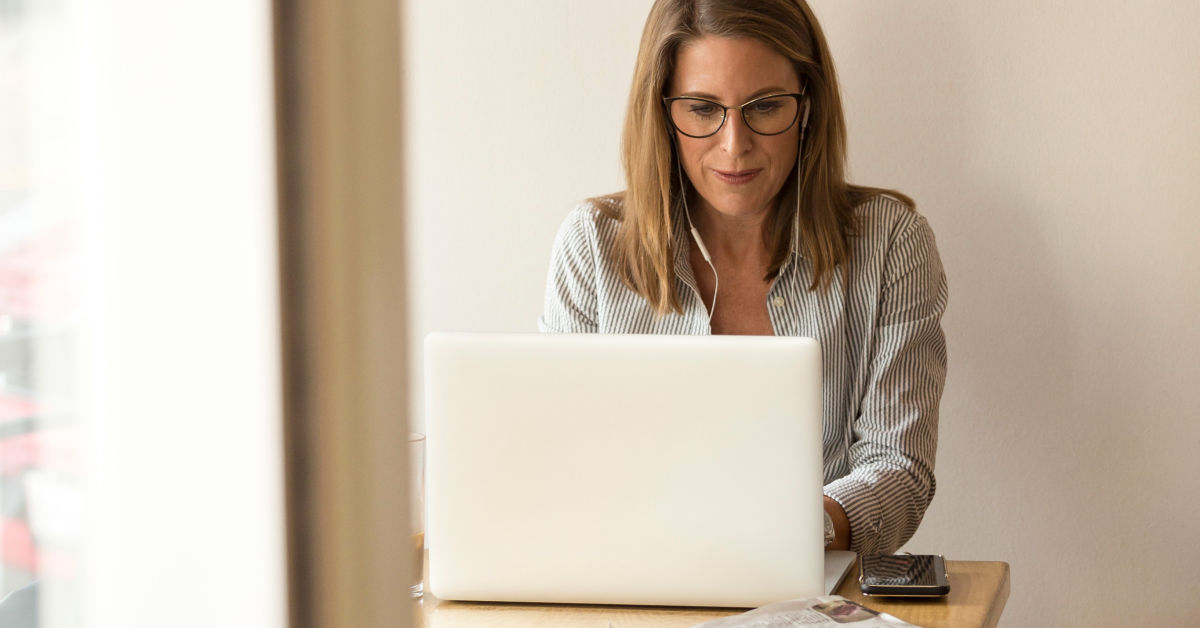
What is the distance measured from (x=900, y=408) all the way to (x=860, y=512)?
242mm

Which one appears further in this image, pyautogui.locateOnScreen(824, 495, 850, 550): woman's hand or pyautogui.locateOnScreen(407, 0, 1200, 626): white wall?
pyautogui.locateOnScreen(407, 0, 1200, 626): white wall

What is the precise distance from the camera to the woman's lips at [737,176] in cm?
156

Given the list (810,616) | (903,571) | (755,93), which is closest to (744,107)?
(755,93)

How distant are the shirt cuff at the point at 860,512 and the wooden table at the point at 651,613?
0.18 metres

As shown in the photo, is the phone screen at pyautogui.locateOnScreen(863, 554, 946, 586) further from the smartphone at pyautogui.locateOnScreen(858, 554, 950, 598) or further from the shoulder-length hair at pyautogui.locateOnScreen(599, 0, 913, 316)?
the shoulder-length hair at pyautogui.locateOnScreen(599, 0, 913, 316)

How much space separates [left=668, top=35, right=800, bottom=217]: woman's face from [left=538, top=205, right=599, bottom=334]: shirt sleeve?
190 millimetres

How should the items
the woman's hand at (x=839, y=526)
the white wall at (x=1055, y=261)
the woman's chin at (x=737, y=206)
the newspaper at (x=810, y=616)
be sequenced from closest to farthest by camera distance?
the newspaper at (x=810, y=616) < the woman's hand at (x=839, y=526) < the woman's chin at (x=737, y=206) < the white wall at (x=1055, y=261)

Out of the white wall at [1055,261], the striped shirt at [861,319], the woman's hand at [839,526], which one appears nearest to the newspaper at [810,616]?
the woman's hand at [839,526]

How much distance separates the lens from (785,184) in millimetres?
1652

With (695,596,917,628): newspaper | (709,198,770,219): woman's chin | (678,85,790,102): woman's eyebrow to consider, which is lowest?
(695,596,917,628): newspaper

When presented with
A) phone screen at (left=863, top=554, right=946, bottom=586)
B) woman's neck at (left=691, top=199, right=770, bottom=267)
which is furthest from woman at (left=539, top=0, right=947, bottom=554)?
phone screen at (left=863, top=554, right=946, bottom=586)

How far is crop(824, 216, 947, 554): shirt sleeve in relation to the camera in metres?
1.30

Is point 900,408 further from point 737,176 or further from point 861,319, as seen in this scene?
point 737,176

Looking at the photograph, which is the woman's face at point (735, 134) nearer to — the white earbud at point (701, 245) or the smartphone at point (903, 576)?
the white earbud at point (701, 245)
